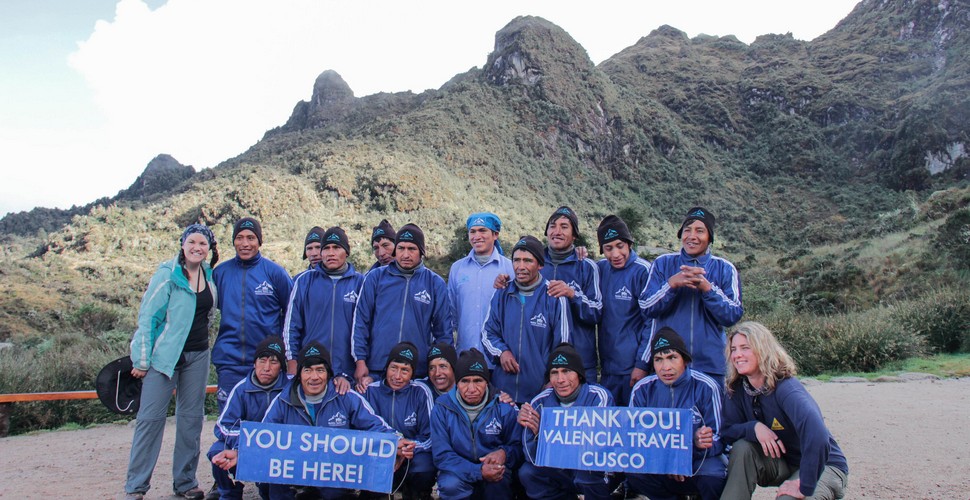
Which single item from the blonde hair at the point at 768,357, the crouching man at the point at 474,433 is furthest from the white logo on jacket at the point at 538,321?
the blonde hair at the point at 768,357

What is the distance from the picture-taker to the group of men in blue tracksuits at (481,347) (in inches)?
178

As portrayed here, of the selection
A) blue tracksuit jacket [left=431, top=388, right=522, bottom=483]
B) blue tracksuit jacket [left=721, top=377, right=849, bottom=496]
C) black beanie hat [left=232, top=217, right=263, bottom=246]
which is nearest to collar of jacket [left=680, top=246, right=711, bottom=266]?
blue tracksuit jacket [left=721, top=377, right=849, bottom=496]

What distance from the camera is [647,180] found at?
86.4 m

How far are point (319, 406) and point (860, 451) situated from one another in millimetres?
5533

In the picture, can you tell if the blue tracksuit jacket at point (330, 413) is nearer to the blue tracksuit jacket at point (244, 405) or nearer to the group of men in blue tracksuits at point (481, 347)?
the group of men in blue tracksuits at point (481, 347)

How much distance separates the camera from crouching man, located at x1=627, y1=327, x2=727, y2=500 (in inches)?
166

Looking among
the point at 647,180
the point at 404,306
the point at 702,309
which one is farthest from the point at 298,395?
the point at 647,180

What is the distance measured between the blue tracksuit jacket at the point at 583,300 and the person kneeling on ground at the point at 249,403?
7.46 ft

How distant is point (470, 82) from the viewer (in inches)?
3639

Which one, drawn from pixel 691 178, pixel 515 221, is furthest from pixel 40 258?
pixel 691 178

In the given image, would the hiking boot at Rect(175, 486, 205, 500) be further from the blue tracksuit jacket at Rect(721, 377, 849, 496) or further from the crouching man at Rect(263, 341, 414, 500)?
the blue tracksuit jacket at Rect(721, 377, 849, 496)

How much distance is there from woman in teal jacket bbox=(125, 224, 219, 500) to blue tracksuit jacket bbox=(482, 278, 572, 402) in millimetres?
2377

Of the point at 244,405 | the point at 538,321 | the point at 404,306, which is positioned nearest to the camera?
the point at 244,405

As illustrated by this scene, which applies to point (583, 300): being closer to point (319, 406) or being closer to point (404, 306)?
point (404, 306)
